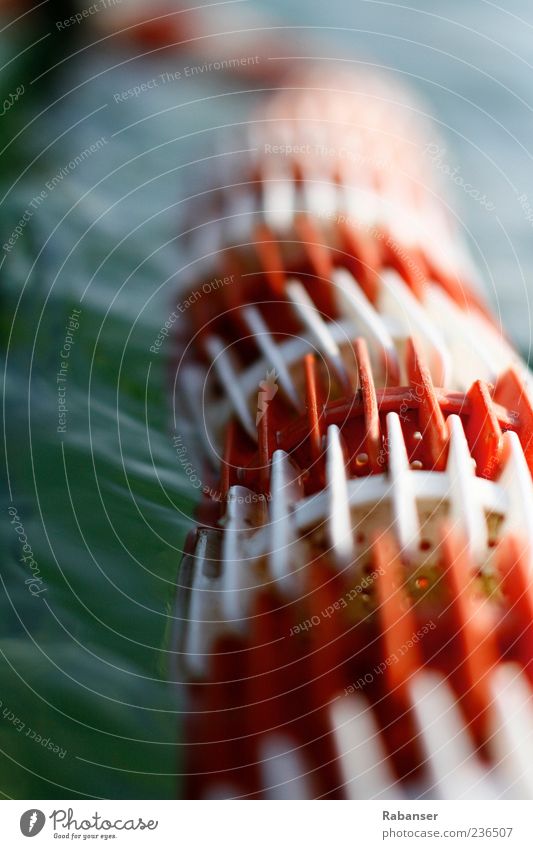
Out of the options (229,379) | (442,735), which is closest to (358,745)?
(442,735)

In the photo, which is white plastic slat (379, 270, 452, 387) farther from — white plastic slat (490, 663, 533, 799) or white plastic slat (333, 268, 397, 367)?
white plastic slat (490, 663, 533, 799)

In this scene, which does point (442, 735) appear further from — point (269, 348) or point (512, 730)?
point (269, 348)

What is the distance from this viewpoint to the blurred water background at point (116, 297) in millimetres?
404

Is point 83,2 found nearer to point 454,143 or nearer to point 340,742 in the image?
point 454,143

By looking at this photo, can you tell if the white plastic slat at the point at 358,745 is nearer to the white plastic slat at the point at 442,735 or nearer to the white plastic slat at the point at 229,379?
the white plastic slat at the point at 442,735

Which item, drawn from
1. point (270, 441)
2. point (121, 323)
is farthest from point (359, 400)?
point (121, 323)

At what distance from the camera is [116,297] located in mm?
502

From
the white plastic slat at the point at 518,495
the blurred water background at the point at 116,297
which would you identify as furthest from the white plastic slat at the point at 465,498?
the blurred water background at the point at 116,297

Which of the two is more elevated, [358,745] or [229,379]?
[229,379]

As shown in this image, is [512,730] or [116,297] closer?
[512,730]
